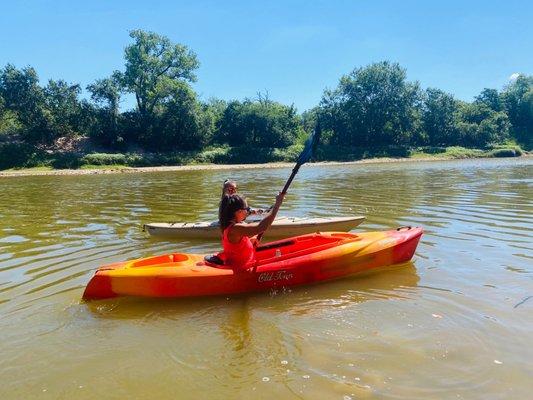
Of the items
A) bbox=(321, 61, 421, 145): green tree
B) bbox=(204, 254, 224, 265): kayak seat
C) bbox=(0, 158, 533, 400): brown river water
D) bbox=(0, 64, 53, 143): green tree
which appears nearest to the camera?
bbox=(0, 158, 533, 400): brown river water

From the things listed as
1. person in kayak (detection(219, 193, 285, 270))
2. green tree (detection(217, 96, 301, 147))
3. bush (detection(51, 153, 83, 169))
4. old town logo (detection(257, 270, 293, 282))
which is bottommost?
old town logo (detection(257, 270, 293, 282))

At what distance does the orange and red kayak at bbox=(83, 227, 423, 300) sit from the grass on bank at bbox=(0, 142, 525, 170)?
3339cm

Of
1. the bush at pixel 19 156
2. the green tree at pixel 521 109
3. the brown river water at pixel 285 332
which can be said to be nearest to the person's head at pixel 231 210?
the brown river water at pixel 285 332

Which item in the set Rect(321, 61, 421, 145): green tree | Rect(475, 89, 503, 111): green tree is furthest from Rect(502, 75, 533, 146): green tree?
Rect(321, 61, 421, 145): green tree

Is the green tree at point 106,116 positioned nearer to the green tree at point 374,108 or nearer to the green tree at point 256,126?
the green tree at point 256,126

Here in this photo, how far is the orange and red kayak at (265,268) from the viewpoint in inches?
227

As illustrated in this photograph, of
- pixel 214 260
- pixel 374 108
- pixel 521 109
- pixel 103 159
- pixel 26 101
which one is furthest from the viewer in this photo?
pixel 521 109

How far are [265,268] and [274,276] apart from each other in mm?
152

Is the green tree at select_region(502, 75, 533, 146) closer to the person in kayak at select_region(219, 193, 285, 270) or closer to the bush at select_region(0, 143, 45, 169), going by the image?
the bush at select_region(0, 143, 45, 169)

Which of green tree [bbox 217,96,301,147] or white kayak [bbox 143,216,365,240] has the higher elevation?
green tree [bbox 217,96,301,147]

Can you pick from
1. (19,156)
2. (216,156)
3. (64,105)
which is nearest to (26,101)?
(64,105)

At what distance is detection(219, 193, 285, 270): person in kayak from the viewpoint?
19.2 ft

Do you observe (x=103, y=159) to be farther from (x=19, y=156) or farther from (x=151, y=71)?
(x=151, y=71)

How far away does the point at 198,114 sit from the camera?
4631 centimetres
